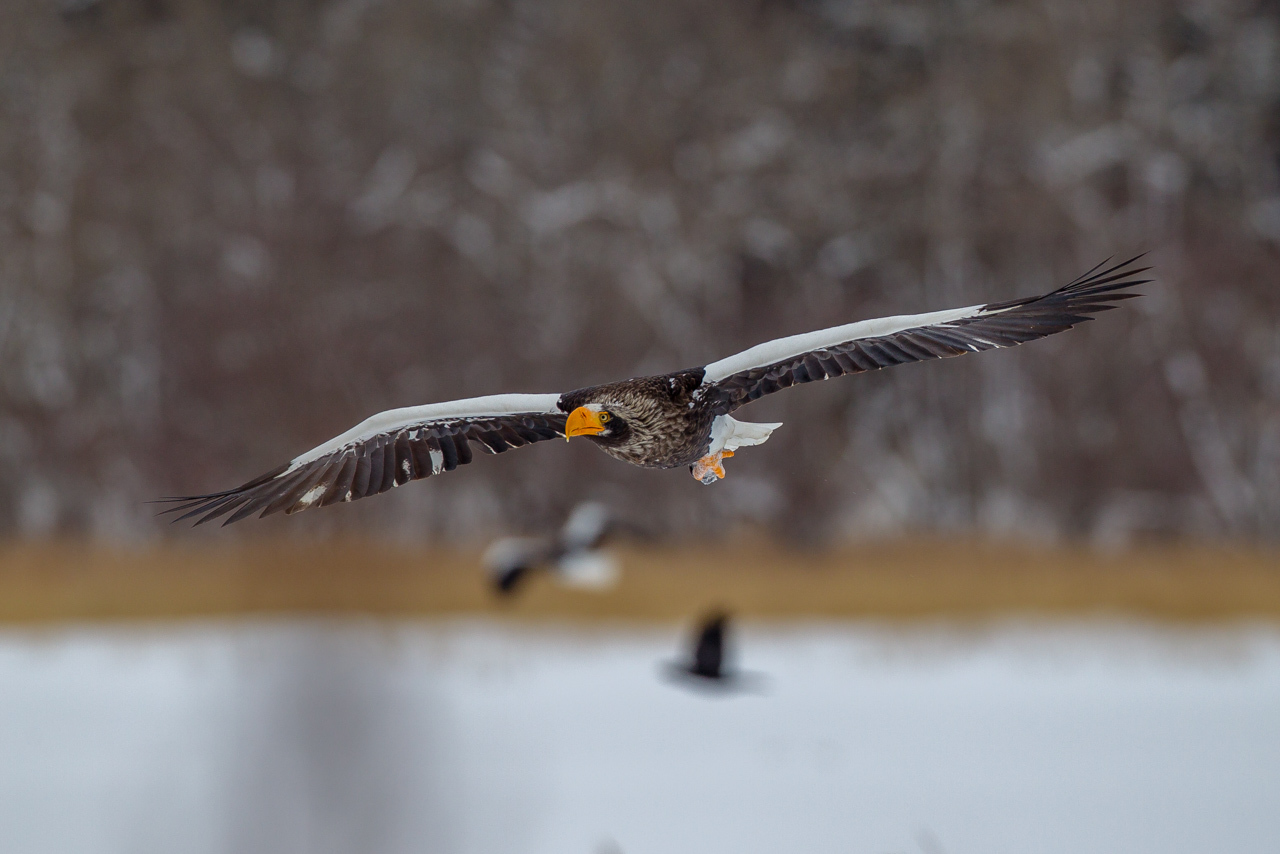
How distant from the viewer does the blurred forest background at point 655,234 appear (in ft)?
40.0

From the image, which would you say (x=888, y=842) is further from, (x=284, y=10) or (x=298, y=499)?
(x=284, y=10)

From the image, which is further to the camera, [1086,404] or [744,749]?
[1086,404]

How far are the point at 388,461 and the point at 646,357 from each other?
859cm

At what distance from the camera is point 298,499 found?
3.99 m

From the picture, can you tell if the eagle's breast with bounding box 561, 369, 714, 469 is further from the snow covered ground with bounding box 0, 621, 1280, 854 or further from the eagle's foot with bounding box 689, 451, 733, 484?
the snow covered ground with bounding box 0, 621, 1280, 854

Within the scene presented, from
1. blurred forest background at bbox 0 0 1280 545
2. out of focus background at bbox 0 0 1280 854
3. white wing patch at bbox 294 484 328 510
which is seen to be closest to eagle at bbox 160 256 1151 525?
white wing patch at bbox 294 484 328 510

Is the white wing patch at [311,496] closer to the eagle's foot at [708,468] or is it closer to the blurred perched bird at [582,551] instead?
the eagle's foot at [708,468]

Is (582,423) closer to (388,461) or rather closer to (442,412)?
(442,412)

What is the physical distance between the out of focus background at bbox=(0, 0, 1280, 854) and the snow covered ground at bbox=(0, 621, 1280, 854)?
0.19 ft

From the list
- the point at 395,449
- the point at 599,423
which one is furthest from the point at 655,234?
A: the point at 599,423

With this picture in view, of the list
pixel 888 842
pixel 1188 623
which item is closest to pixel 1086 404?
pixel 1188 623

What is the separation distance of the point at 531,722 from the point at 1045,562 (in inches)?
192

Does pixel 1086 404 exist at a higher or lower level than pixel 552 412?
higher

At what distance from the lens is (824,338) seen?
149 inches
